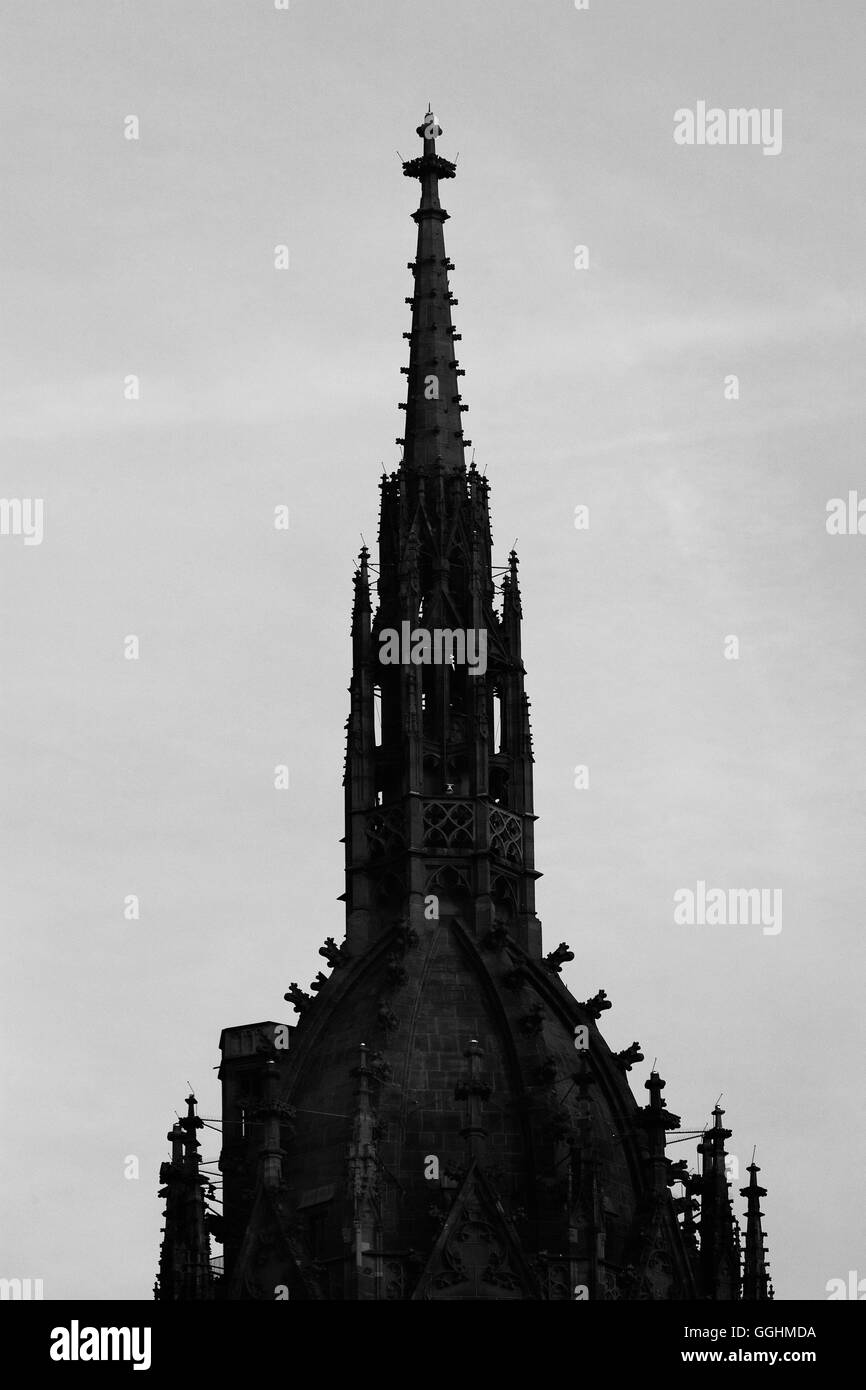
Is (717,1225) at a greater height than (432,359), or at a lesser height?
lesser

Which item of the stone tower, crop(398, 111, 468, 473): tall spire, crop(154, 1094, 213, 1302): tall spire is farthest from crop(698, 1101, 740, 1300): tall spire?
crop(398, 111, 468, 473): tall spire

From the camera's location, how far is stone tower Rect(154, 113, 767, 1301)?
131000mm

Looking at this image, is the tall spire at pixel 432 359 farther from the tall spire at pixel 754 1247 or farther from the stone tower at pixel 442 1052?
the tall spire at pixel 754 1247

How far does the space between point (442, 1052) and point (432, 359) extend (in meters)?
26.8

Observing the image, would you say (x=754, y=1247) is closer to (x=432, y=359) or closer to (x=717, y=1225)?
(x=717, y=1225)

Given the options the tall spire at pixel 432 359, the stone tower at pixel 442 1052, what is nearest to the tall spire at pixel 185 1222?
the stone tower at pixel 442 1052

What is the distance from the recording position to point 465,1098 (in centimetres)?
13125

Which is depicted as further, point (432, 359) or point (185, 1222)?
point (432, 359)

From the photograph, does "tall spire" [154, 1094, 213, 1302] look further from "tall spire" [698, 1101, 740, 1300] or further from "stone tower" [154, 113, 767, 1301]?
"tall spire" [698, 1101, 740, 1300]

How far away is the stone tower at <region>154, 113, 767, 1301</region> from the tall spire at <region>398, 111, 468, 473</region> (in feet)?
0.34

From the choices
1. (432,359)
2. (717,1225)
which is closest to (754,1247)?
(717,1225)

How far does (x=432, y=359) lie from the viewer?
150 metres
